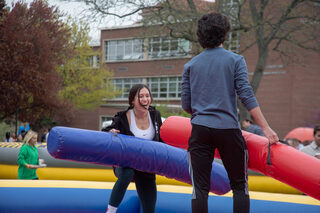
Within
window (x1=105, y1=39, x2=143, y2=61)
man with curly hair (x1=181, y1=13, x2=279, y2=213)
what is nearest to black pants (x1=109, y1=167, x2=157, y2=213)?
man with curly hair (x1=181, y1=13, x2=279, y2=213)

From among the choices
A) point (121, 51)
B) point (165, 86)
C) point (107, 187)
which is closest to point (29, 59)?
point (107, 187)

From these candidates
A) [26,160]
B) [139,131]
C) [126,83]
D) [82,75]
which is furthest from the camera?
[126,83]

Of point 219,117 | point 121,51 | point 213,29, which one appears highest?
point 121,51

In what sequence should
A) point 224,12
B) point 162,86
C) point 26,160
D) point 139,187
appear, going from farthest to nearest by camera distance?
1. point 162,86
2. point 224,12
3. point 26,160
4. point 139,187

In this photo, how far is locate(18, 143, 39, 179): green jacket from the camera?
6.00 meters

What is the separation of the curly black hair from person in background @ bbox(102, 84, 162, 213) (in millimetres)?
1246

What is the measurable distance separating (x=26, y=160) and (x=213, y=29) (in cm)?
453

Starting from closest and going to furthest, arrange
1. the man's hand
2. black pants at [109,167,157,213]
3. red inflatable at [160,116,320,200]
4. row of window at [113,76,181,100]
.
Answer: the man's hand → red inflatable at [160,116,320,200] → black pants at [109,167,157,213] → row of window at [113,76,181,100]

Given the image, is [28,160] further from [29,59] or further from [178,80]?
[178,80]

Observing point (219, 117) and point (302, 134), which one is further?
point (302, 134)

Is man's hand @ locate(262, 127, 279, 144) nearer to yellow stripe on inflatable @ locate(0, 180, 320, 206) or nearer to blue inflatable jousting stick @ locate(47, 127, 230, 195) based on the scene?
blue inflatable jousting stick @ locate(47, 127, 230, 195)

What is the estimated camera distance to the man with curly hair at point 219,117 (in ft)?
8.46

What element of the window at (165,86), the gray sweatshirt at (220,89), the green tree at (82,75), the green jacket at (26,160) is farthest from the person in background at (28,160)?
the window at (165,86)

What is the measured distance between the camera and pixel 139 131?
3.90 metres
